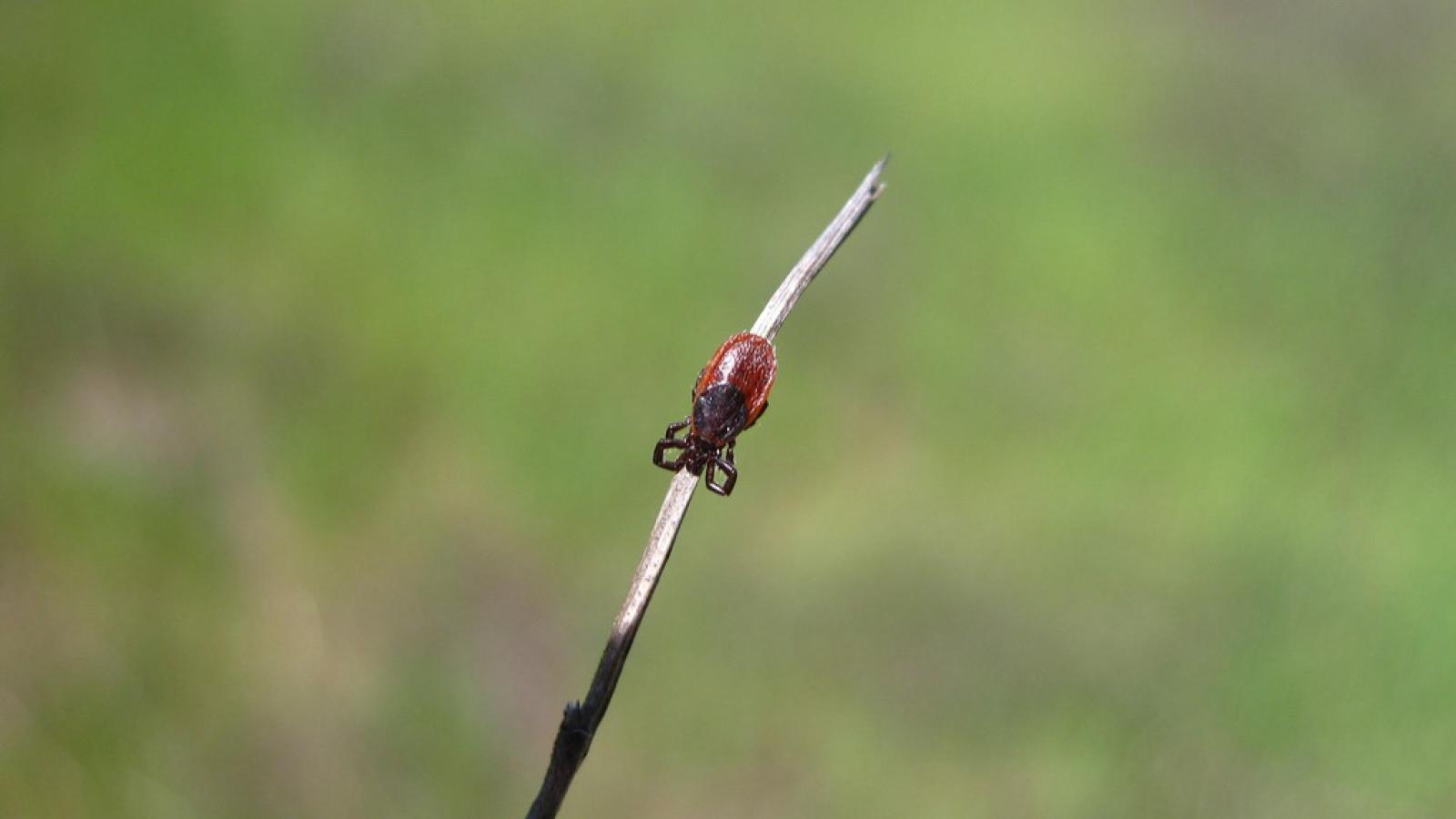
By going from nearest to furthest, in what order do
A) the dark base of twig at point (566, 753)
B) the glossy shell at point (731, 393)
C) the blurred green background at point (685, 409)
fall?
1. the dark base of twig at point (566, 753)
2. the glossy shell at point (731, 393)
3. the blurred green background at point (685, 409)

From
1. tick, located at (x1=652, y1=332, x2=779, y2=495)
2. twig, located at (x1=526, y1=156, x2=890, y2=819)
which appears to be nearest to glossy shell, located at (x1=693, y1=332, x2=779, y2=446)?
tick, located at (x1=652, y1=332, x2=779, y2=495)

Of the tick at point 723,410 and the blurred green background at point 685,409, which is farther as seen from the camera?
the blurred green background at point 685,409

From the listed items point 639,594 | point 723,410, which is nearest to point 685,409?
point 723,410

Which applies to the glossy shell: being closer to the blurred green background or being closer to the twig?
the twig

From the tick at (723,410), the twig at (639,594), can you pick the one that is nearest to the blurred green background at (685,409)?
the tick at (723,410)

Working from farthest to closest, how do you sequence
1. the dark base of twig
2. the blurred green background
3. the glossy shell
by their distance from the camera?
the blurred green background
the glossy shell
the dark base of twig

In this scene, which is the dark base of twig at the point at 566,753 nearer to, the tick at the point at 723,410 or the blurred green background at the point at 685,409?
the tick at the point at 723,410

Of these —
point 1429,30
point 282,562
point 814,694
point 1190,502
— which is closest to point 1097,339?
point 1190,502

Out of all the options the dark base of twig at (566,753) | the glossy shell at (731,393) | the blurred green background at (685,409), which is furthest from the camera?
the blurred green background at (685,409)

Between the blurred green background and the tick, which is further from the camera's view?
the blurred green background
